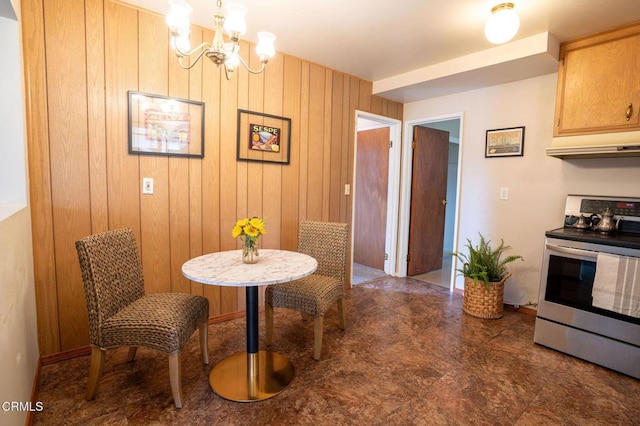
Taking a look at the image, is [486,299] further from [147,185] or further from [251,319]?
[147,185]

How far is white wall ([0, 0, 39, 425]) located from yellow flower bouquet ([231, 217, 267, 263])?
0.93m

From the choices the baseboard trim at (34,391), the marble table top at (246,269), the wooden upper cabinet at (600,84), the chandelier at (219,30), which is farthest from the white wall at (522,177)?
the baseboard trim at (34,391)

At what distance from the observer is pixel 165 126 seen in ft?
7.68

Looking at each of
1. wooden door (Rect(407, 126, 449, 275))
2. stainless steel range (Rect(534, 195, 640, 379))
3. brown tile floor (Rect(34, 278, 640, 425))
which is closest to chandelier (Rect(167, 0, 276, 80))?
brown tile floor (Rect(34, 278, 640, 425))

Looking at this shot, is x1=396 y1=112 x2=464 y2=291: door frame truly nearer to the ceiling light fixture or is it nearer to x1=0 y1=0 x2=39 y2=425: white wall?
the ceiling light fixture

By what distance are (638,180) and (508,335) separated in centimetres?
153

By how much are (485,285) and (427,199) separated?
162 centimetres

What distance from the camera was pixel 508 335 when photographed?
8.45 ft

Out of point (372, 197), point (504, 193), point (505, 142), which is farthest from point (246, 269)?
point (372, 197)

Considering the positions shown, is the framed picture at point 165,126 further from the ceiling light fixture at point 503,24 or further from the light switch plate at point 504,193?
the light switch plate at point 504,193

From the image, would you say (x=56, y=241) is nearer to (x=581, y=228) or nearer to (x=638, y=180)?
(x=581, y=228)

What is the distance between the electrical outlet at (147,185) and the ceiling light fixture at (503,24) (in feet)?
8.05

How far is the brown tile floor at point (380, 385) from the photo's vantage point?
1.63m

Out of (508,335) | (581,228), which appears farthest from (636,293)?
(508,335)
